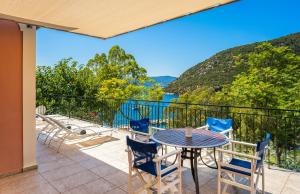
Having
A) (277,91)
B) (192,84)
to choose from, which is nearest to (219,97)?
(277,91)

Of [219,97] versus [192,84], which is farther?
[192,84]

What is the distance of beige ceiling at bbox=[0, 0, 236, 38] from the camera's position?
2.65 m

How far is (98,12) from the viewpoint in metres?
3.01

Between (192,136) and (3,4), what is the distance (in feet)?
10.2

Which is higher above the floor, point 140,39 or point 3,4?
point 140,39

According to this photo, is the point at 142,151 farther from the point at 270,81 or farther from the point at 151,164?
the point at 270,81

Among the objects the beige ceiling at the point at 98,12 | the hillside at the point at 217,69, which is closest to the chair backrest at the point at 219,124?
the beige ceiling at the point at 98,12

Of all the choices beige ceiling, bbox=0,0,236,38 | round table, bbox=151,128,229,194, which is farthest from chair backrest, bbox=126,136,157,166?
beige ceiling, bbox=0,0,236,38

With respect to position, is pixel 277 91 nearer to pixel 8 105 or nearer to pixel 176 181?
pixel 176 181

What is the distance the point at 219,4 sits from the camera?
2.74 metres

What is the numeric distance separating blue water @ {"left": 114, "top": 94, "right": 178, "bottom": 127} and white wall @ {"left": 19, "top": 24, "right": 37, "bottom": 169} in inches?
132

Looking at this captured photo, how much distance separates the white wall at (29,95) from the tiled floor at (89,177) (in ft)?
1.08

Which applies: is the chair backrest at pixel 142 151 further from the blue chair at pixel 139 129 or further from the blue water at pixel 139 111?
the blue water at pixel 139 111

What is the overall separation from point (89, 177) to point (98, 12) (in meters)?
2.63
